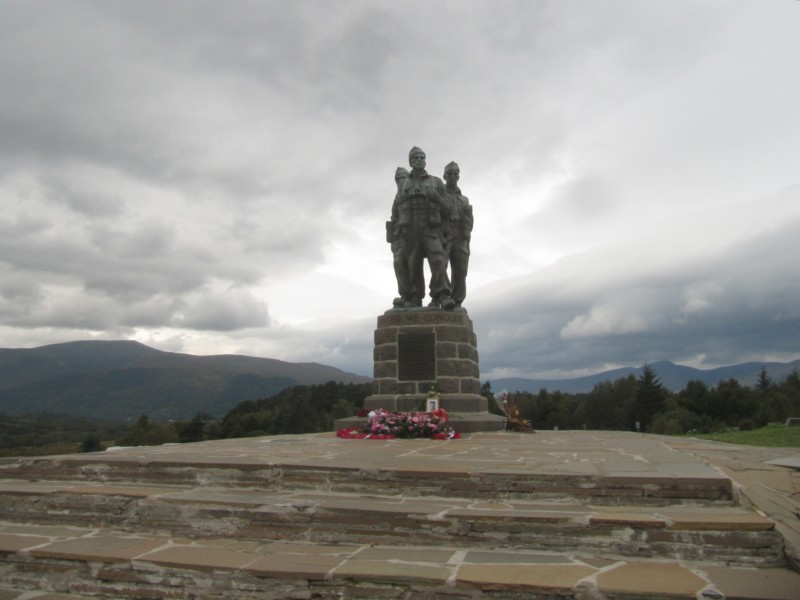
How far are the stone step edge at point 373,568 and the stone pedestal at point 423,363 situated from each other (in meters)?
7.23

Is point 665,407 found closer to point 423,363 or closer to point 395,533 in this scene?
point 423,363

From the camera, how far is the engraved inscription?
37.6ft

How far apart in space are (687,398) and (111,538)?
6028 cm

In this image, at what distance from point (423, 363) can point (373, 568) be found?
26.6 feet

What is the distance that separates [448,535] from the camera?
3.81 metres

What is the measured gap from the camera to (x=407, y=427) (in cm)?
920

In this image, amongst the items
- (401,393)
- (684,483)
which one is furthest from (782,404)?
(684,483)

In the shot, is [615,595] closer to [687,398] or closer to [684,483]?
[684,483]

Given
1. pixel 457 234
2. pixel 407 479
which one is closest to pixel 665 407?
pixel 457 234

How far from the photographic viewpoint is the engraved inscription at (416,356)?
1145 centimetres

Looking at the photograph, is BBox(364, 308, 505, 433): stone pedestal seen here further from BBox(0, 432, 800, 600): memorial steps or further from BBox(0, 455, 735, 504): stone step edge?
→ BBox(0, 455, 735, 504): stone step edge

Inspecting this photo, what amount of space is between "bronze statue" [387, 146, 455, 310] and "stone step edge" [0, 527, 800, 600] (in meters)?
8.89

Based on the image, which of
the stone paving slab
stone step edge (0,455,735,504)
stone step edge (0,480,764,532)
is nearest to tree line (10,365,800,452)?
the stone paving slab

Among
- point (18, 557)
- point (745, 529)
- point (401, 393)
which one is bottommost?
point (18, 557)
